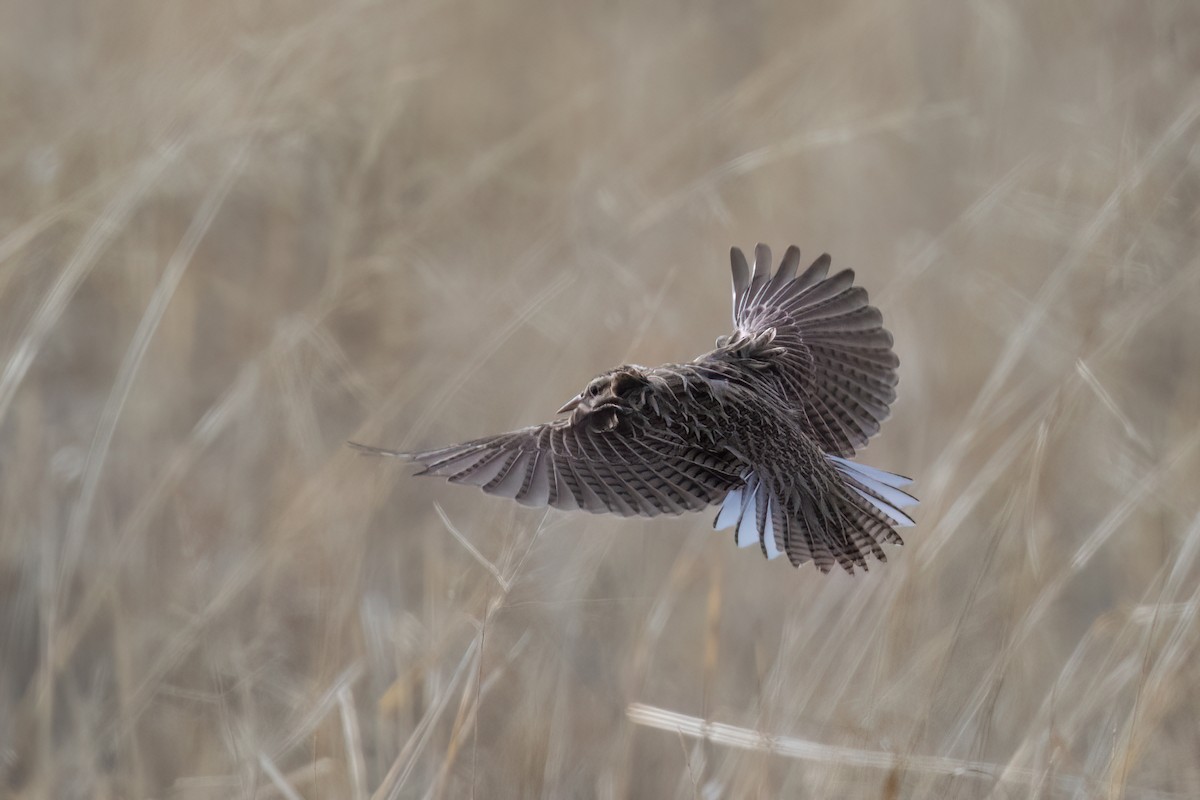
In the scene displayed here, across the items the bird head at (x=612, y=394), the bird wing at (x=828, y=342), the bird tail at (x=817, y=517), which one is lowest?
the bird tail at (x=817, y=517)

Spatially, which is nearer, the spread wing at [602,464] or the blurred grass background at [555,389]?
the spread wing at [602,464]

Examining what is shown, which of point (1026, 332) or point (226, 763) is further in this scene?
point (226, 763)

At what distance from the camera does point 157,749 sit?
2.96m

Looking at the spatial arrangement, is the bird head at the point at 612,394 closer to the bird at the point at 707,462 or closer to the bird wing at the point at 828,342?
the bird at the point at 707,462

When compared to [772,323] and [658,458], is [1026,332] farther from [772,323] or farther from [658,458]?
[658,458]

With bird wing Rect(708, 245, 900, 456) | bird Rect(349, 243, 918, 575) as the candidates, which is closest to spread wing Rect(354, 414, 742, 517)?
bird Rect(349, 243, 918, 575)

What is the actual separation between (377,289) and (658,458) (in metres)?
1.80

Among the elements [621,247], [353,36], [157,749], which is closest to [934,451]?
[621,247]

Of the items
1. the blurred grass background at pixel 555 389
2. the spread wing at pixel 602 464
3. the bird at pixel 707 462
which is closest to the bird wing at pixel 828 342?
the bird at pixel 707 462

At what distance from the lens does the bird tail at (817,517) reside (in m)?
1.58

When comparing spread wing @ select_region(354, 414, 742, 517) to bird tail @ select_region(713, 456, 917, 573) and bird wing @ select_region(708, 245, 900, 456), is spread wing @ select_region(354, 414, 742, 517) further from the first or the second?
bird wing @ select_region(708, 245, 900, 456)

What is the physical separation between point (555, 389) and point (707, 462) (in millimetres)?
1194

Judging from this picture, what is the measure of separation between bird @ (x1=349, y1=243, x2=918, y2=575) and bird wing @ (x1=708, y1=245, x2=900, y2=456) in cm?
8

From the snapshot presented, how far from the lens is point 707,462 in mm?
1525
